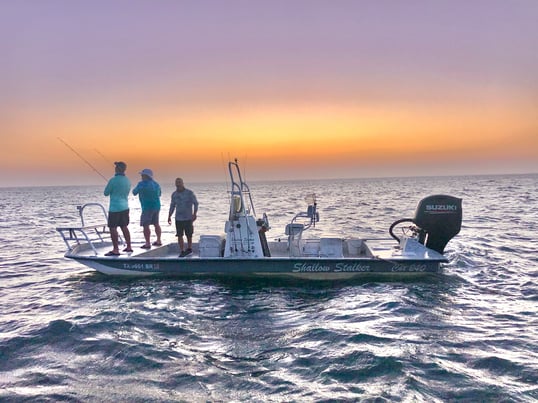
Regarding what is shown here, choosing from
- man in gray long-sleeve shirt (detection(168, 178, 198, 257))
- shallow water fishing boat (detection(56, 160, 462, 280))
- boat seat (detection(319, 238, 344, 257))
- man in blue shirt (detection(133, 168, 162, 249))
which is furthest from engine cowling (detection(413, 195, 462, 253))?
man in blue shirt (detection(133, 168, 162, 249))

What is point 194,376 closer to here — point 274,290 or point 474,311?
point 274,290

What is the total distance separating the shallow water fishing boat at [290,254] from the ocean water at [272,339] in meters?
0.33

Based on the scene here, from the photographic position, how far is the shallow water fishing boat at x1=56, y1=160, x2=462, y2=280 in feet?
34.7

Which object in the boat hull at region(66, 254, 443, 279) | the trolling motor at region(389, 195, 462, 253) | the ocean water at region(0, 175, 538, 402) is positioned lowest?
the ocean water at region(0, 175, 538, 402)

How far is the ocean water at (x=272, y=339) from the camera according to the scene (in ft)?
18.0

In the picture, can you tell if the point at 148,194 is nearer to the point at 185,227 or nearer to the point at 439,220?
the point at 185,227

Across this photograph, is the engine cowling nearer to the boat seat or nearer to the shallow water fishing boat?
the shallow water fishing boat

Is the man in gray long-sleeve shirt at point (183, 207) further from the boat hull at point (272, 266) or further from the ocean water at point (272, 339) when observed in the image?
the ocean water at point (272, 339)

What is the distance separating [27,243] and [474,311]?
63.5ft

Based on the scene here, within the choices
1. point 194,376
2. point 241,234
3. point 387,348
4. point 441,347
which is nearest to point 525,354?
point 441,347

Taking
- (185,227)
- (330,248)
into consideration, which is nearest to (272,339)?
(330,248)

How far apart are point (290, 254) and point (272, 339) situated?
4350 mm

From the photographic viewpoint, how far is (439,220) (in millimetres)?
11078

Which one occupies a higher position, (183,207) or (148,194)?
(148,194)
